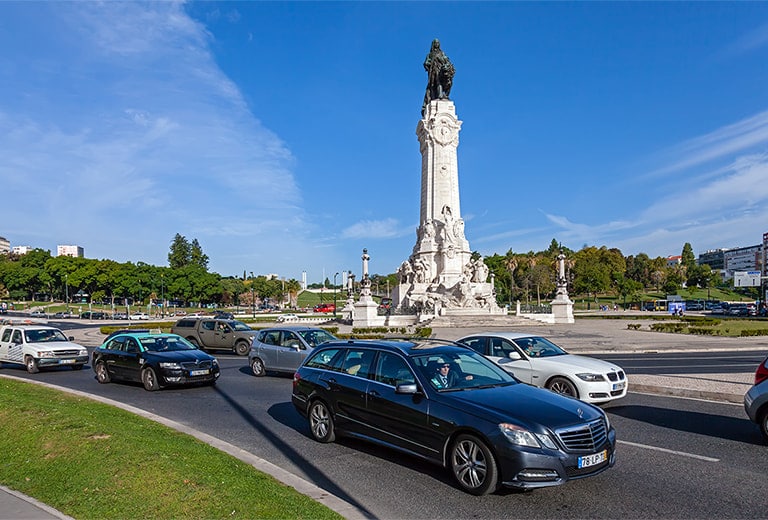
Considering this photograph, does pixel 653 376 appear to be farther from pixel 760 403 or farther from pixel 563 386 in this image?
pixel 760 403

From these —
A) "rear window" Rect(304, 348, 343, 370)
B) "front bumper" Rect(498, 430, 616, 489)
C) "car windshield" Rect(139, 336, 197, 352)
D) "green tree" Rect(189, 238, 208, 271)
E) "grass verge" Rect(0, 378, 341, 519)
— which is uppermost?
"green tree" Rect(189, 238, 208, 271)

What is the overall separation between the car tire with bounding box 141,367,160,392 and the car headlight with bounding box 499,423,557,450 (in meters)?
10.7

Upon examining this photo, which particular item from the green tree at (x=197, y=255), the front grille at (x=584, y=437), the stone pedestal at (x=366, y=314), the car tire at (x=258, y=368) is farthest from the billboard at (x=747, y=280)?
the green tree at (x=197, y=255)

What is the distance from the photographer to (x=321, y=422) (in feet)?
28.3

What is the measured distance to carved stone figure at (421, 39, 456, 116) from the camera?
53.6 m

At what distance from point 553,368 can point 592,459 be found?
16.0ft

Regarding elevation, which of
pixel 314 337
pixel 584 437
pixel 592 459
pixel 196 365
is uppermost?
pixel 314 337

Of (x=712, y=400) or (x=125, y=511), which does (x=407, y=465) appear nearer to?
(x=125, y=511)

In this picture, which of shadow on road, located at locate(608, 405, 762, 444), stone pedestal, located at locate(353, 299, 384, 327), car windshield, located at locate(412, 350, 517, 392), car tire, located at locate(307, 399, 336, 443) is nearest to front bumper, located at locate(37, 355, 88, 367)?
car tire, located at locate(307, 399, 336, 443)

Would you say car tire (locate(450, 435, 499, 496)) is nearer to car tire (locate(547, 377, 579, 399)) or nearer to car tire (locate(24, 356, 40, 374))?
car tire (locate(547, 377, 579, 399))

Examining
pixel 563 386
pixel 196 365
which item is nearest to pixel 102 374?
pixel 196 365

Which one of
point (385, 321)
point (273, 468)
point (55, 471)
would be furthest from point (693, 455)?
point (385, 321)

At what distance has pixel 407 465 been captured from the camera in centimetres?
733

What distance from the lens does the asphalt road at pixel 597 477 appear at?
5.78 meters
